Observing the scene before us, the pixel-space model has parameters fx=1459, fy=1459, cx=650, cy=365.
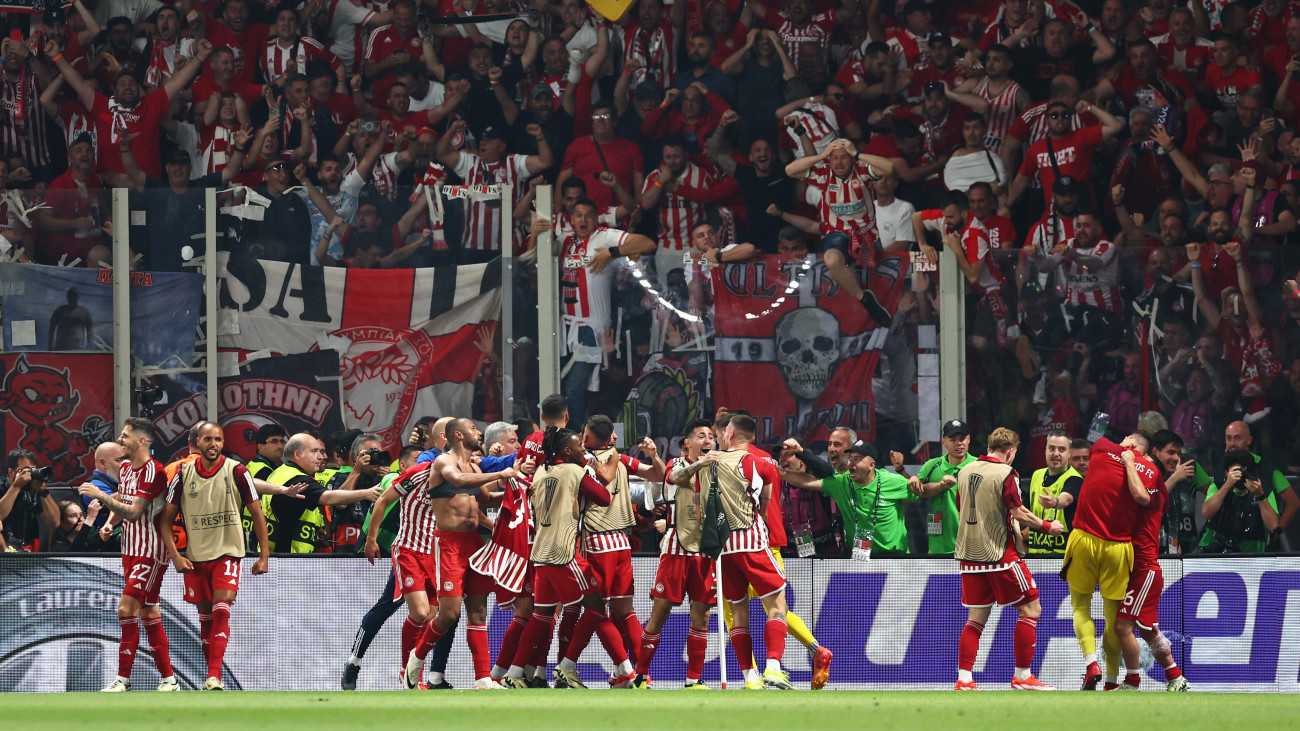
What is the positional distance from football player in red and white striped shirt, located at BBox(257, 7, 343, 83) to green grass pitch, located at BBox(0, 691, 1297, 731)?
8604mm

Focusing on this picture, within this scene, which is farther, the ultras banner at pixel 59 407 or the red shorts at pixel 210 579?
the ultras banner at pixel 59 407

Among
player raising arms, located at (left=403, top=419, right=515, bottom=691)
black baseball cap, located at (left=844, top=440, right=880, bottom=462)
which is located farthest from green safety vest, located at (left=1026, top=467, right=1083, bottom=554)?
player raising arms, located at (left=403, top=419, right=515, bottom=691)

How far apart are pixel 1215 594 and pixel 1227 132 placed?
18.3ft

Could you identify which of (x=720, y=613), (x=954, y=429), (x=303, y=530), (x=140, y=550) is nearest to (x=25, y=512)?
(x=303, y=530)

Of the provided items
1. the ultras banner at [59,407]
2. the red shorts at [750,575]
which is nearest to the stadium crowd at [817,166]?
the ultras banner at [59,407]

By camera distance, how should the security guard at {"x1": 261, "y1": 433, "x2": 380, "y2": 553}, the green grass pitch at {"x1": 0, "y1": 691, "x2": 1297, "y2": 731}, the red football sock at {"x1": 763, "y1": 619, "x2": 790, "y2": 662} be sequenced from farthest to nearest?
the security guard at {"x1": 261, "y1": 433, "x2": 380, "y2": 553} < the red football sock at {"x1": 763, "y1": 619, "x2": 790, "y2": 662} < the green grass pitch at {"x1": 0, "y1": 691, "x2": 1297, "y2": 731}

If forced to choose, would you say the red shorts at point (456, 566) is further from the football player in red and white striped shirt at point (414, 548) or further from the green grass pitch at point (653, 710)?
the green grass pitch at point (653, 710)

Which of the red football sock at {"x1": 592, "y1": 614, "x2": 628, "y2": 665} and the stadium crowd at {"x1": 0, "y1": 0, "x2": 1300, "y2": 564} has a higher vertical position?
the stadium crowd at {"x1": 0, "y1": 0, "x2": 1300, "y2": 564}

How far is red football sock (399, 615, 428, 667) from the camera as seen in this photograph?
380 inches

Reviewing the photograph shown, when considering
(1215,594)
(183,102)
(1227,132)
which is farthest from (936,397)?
(183,102)

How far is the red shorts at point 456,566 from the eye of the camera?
9.48 meters

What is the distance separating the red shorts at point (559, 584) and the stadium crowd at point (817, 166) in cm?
156

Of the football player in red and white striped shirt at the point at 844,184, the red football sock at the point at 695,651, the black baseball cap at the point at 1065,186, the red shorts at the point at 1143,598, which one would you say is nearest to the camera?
the red shorts at the point at 1143,598

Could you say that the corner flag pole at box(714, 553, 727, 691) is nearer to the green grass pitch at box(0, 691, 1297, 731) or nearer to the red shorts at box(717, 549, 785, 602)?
the red shorts at box(717, 549, 785, 602)
